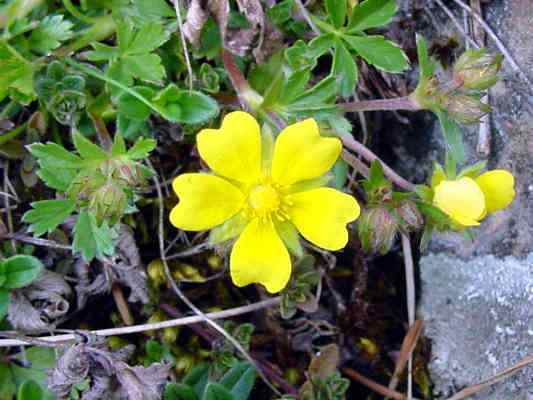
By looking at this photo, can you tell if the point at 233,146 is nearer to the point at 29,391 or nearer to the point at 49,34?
the point at 49,34

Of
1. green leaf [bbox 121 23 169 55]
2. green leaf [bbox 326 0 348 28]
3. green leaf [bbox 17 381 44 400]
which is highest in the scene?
green leaf [bbox 326 0 348 28]

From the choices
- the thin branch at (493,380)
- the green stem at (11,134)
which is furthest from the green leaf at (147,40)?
the thin branch at (493,380)

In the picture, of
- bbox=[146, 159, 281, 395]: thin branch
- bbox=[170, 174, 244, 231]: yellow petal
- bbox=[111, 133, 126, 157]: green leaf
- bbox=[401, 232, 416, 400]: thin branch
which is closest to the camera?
bbox=[170, 174, 244, 231]: yellow petal

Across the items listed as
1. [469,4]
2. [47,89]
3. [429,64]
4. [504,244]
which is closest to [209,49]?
[47,89]

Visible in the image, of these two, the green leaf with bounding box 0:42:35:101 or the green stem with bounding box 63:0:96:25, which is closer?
the green leaf with bounding box 0:42:35:101

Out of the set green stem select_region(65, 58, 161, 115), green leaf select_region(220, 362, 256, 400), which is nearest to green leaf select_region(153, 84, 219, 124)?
green stem select_region(65, 58, 161, 115)

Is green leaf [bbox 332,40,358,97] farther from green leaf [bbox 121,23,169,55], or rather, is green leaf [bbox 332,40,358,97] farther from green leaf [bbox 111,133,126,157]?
green leaf [bbox 111,133,126,157]

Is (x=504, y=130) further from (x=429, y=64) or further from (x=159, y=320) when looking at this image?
(x=159, y=320)

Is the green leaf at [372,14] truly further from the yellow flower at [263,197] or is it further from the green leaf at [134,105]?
the green leaf at [134,105]
